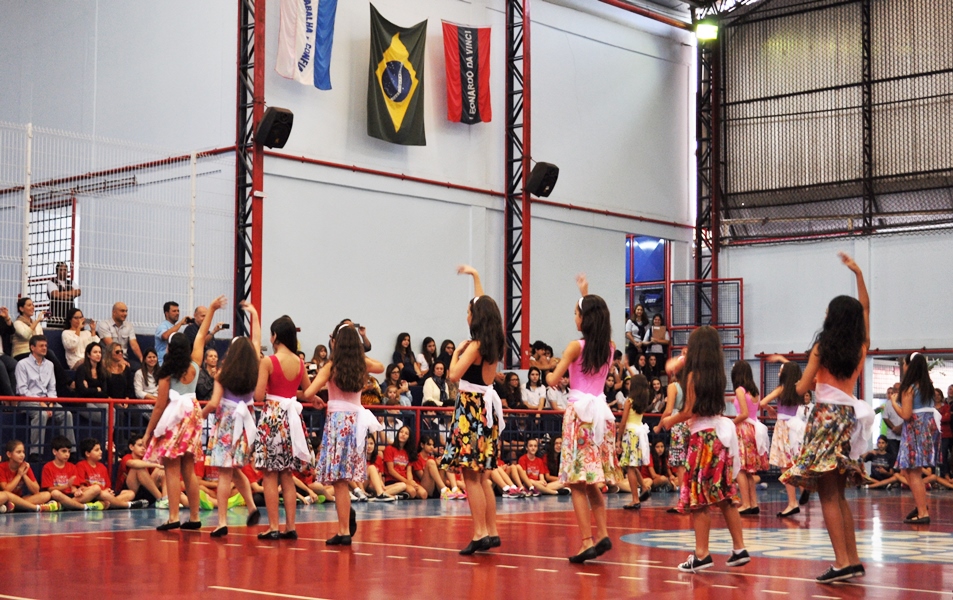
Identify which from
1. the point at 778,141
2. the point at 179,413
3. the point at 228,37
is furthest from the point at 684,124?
the point at 179,413

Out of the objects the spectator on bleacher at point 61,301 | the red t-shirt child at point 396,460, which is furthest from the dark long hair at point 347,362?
the spectator on bleacher at point 61,301

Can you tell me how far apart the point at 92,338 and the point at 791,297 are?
15.7 meters

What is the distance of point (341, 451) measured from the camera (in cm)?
873

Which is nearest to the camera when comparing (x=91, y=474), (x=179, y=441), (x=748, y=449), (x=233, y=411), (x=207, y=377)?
(x=233, y=411)

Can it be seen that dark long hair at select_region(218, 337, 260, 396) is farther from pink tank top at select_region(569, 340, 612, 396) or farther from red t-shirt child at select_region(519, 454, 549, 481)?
red t-shirt child at select_region(519, 454, 549, 481)

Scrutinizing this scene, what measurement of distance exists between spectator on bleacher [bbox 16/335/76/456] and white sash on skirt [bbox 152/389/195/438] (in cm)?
336

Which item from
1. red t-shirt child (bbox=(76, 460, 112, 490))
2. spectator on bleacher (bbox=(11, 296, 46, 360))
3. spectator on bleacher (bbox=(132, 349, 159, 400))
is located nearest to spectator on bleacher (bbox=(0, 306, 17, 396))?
spectator on bleacher (bbox=(11, 296, 46, 360))

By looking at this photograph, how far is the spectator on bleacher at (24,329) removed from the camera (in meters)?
14.0

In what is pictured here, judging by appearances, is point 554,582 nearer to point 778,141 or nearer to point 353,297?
point 353,297

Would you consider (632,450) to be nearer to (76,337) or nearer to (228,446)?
(228,446)

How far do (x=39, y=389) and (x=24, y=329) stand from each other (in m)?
1.39

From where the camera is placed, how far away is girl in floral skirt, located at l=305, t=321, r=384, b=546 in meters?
8.66

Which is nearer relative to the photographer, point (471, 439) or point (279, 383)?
point (471, 439)

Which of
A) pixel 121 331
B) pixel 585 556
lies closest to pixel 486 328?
pixel 585 556
